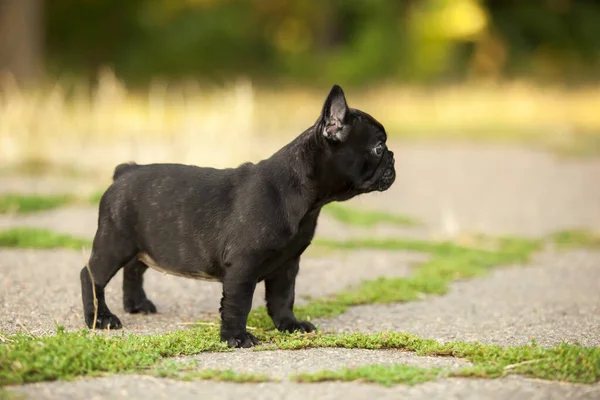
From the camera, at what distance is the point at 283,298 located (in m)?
6.34

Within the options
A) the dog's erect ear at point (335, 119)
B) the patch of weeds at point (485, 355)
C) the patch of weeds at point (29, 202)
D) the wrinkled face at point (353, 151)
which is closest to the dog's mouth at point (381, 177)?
the wrinkled face at point (353, 151)

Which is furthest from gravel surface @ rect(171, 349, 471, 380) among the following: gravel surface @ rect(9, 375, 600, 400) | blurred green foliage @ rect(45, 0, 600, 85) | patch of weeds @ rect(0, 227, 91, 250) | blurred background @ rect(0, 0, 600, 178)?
blurred green foliage @ rect(45, 0, 600, 85)

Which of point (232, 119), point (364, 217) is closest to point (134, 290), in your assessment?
point (364, 217)

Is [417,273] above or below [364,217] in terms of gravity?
below

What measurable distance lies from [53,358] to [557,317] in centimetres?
395

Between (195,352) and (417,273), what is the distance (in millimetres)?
3757

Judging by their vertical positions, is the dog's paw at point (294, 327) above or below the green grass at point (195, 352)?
below

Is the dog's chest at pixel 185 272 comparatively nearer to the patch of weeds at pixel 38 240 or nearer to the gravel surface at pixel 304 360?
the gravel surface at pixel 304 360

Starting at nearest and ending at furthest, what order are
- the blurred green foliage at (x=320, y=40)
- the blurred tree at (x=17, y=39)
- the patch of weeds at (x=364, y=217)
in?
1. the patch of weeds at (x=364, y=217)
2. the blurred tree at (x=17, y=39)
3. the blurred green foliage at (x=320, y=40)

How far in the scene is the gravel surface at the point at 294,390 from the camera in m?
4.70

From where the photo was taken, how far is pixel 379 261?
9.66m

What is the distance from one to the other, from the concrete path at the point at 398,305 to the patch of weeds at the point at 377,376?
0.07 m

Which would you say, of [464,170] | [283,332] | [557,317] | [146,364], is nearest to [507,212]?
[464,170]

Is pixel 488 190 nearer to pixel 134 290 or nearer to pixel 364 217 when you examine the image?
pixel 364 217
